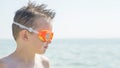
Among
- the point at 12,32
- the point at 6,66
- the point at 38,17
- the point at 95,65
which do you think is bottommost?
the point at 6,66

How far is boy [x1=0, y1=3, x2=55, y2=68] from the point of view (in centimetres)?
285

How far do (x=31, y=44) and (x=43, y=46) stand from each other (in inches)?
3.6

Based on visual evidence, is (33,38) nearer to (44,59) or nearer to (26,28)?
(26,28)

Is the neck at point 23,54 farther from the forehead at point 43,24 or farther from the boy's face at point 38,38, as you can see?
the forehead at point 43,24

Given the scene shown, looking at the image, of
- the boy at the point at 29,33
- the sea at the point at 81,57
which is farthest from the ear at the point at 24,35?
the sea at the point at 81,57

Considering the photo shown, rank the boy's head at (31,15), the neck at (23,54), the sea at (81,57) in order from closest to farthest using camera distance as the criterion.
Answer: the boy's head at (31,15), the neck at (23,54), the sea at (81,57)

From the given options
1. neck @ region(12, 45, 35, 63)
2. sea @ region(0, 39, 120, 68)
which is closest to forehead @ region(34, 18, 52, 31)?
neck @ region(12, 45, 35, 63)

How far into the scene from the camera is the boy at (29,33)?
2852mm

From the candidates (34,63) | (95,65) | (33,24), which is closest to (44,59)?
(34,63)

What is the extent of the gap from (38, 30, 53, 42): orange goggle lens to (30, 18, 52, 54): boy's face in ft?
0.07

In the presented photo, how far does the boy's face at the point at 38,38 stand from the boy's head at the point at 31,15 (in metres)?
0.01

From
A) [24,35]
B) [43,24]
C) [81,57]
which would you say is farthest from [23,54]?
[81,57]

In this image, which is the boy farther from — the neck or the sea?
the sea

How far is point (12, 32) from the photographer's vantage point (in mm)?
2889
